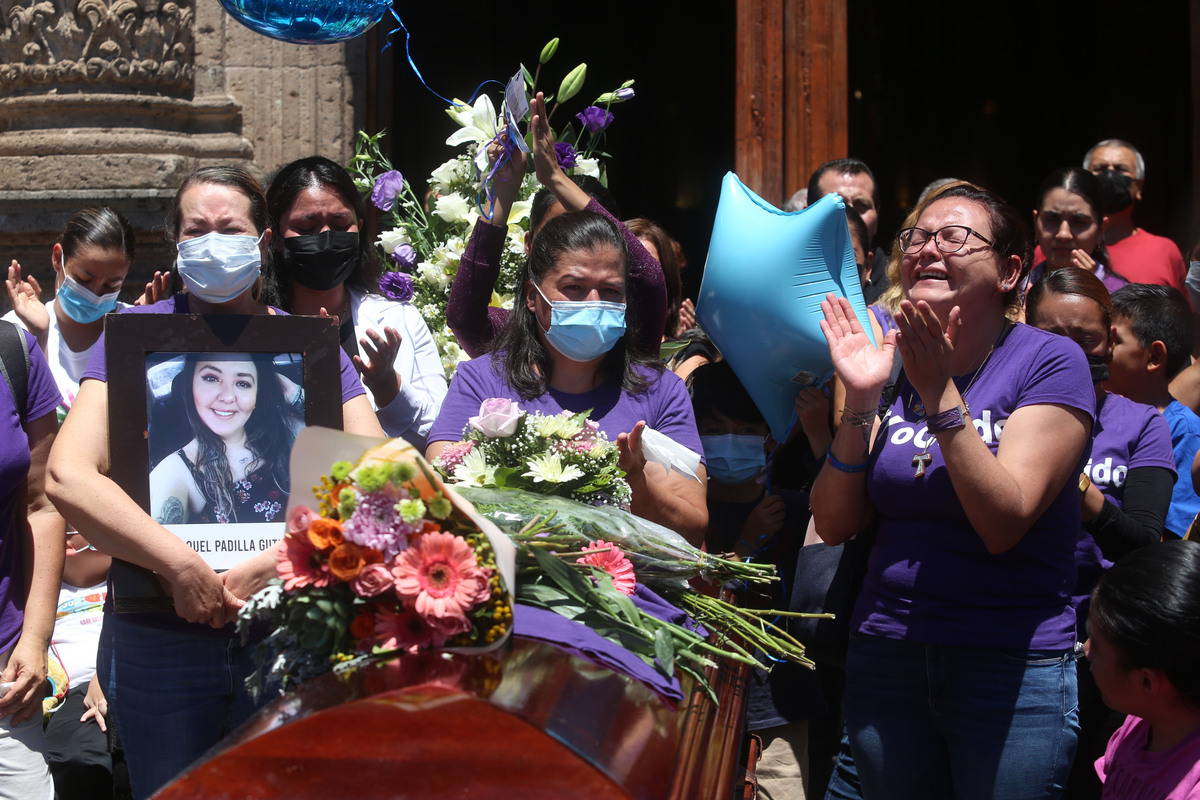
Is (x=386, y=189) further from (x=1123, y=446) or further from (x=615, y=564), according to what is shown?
(x=1123, y=446)

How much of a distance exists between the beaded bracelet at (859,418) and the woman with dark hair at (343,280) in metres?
1.24

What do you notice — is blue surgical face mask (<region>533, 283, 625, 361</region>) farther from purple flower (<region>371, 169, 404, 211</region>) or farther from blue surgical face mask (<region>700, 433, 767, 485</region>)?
purple flower (<region>371, 169, 404, 211</region>)

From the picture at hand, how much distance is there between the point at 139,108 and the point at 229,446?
3.23 meters

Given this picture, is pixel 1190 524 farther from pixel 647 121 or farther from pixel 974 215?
pixel 647 121

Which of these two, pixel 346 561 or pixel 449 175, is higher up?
pixel 449 175

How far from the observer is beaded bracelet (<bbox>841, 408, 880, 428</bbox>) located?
2562 millimetres

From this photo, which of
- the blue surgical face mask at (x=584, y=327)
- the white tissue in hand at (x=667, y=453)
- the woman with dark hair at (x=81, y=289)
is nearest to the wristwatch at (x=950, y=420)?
the white tissue in hand at (x=667, y=453)

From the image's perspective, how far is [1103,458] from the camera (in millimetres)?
3301

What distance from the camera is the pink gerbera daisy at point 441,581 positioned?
158 centimetres

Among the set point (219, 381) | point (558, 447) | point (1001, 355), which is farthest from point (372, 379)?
point (1001, 355)

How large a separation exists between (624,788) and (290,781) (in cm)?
44

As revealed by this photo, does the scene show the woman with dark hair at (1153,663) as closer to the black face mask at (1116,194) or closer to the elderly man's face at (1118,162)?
the black face mask at (1116,194)

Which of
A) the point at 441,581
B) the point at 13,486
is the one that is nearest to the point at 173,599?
the point at 13,486

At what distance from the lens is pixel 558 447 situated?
233cm
